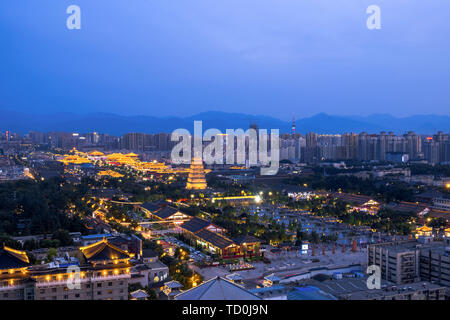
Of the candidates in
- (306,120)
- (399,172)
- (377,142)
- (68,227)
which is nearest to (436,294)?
(68,227)

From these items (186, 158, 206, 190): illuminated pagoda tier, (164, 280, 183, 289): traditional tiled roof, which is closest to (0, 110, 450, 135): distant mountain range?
(186, 158, 206, 190): illuminated pagoda tier

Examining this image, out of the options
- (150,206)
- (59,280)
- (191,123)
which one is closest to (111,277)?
(59,280)

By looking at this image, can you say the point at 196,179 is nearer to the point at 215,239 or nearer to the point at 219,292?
the point at 215,239

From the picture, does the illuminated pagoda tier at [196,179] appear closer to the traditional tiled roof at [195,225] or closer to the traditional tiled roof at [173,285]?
the traditional tiled roof at [195,225]

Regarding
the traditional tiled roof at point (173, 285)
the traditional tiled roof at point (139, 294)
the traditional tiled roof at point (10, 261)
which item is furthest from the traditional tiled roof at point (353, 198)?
the traditional tiled roof at point (10, 261)

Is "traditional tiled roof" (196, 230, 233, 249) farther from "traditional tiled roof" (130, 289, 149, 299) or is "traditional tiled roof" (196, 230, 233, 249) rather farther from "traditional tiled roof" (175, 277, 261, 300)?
"traditional tiled roof" (175, 277, 261, 300)
